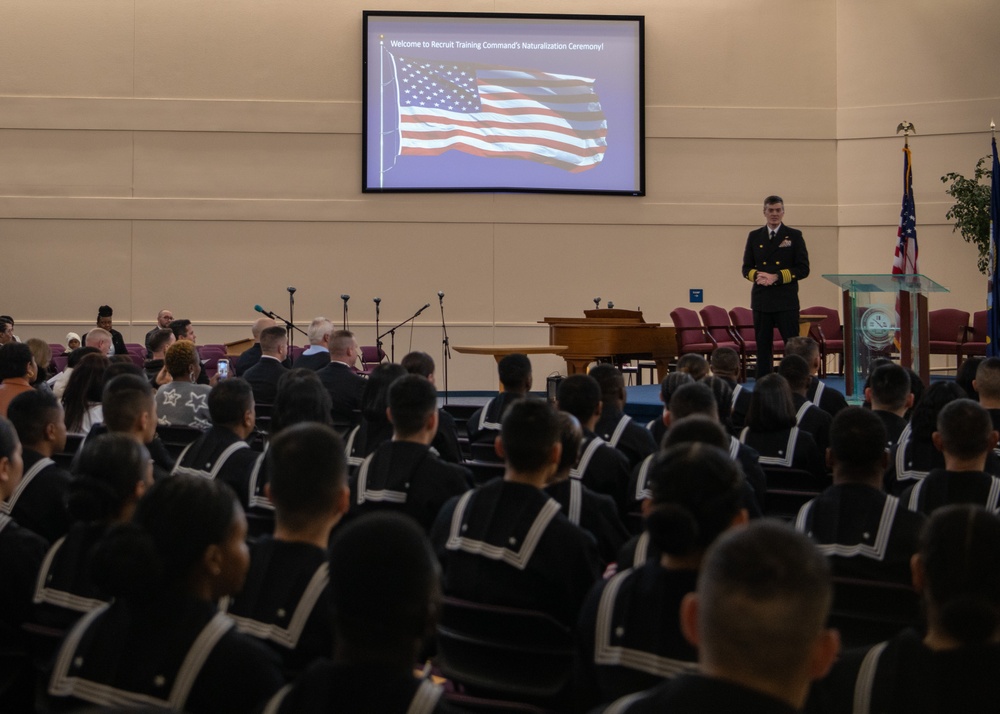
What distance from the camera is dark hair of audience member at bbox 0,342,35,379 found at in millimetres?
4947

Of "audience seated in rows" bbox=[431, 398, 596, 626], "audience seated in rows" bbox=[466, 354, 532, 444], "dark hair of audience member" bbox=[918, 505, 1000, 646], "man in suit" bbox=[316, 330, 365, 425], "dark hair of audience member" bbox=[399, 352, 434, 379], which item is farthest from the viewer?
"man in suit" bbox=[316, 330, 365, 425]

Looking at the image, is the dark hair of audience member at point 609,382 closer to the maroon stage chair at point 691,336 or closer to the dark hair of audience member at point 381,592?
the dark hair of audience member at point 381,592

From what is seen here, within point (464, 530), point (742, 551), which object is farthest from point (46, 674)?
point (742, 551)

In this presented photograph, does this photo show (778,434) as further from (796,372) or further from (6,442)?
(6,442)

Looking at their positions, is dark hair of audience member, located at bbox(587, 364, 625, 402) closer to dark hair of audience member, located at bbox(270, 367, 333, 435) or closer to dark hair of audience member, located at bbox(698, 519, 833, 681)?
dark hair of audience member, located at bbox(270, 367, 333, 435)

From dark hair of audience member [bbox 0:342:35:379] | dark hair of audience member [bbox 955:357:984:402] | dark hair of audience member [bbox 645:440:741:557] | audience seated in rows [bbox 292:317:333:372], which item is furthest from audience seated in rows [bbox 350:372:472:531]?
audience seated in rows [bbox 292:317:333:372]

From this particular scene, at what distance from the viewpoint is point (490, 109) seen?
12188 millimetres

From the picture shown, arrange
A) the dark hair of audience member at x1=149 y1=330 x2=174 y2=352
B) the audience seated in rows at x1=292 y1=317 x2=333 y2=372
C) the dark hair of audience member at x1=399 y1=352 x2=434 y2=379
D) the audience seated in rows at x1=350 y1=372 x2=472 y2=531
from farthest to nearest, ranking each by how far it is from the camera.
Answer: the dark hair of audience member at x1=149 y1=330 x2=174 y2=352 < the audience seated in rows at x1=292 y1=317 x2=333 y2=372 < the dark hair of audience member at x1=399 y1=352 x2=434 y2=379 < the audience seated in rows at x1=350 y1=372 x2=472 y2=531

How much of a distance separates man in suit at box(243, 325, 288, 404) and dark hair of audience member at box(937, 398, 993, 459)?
3.99 m

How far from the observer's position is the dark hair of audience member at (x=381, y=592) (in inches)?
53.2

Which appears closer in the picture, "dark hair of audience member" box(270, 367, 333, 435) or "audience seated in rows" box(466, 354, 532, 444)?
"dark hair of audience member" box(270, 367, 333, 435)

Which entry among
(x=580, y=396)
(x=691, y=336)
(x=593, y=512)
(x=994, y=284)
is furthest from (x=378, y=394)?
(x=691, y=336)

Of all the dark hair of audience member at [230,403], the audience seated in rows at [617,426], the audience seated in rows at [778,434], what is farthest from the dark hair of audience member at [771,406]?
the dark hair of audience member at [230,403]

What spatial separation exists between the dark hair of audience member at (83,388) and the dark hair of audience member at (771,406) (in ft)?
9.44
